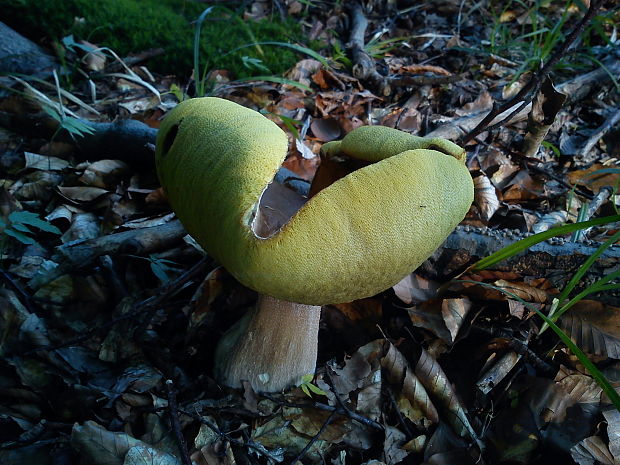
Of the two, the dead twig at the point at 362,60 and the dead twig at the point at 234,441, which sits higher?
the dead twig at the point at 362,60

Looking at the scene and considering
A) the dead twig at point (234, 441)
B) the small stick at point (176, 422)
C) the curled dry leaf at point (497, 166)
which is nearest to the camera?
the small stick at point (176, 422)

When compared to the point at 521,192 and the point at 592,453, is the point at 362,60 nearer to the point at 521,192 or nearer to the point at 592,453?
the point at 521,192

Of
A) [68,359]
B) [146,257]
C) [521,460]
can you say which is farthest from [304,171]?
[521,460]

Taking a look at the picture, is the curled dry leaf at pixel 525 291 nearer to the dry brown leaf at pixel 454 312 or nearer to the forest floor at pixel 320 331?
the forest floor at pixel 320 331

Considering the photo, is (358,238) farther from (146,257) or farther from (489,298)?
(146,257)

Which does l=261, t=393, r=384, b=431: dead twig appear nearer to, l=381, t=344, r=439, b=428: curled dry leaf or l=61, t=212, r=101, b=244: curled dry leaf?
l=381, t=344, r=439, b=428: curled dry leaf

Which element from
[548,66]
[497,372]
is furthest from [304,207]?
[548,66]

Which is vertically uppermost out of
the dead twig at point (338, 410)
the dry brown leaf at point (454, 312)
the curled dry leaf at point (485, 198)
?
the curled dry leaf at point (485, 198)

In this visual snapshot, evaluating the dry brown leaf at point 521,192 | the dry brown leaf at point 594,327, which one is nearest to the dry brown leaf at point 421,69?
the dry brown leaf at point 521,192
